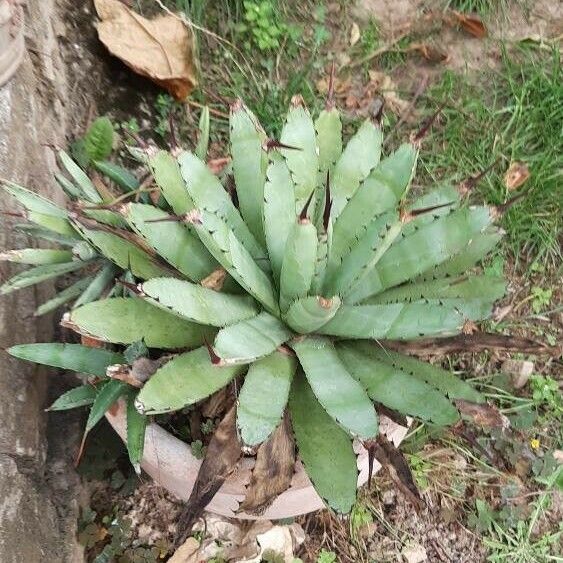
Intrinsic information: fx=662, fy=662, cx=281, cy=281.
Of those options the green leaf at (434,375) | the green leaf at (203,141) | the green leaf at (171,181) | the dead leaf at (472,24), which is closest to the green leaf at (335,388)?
the green leaf at (434,375)

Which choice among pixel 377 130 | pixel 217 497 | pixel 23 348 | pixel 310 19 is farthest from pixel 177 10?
pixel 217 497

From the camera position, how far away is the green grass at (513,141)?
205cm

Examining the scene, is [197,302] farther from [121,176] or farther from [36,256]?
[121,176]

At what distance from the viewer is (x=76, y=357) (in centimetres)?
121

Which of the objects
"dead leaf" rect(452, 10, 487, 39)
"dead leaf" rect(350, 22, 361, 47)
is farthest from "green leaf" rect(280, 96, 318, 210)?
"dead leaf" rect(452, 10, 487, 39)

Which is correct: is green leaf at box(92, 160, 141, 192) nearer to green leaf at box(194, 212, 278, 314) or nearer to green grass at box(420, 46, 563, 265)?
green leaf at box(194, 212, 278, 314)

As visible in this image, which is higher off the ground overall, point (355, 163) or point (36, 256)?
point (355, 163)

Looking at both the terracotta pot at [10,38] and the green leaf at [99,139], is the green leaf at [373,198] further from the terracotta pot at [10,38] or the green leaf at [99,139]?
the terracotta pot at [10,38]

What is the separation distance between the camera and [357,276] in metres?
1.11

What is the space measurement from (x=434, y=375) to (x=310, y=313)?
28 centimetres

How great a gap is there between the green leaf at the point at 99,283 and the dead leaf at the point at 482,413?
692 millimetres

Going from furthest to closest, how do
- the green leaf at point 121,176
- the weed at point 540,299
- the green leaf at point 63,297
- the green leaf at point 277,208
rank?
the weed at point 540,299 < the green leaf at point 121,176 < the green leaf at point 63,297 < the green leaf at point 277,208

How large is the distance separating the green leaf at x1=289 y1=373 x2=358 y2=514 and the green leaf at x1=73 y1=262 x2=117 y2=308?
429 mm

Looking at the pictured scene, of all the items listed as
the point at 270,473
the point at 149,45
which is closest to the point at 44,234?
the point at 270,473
